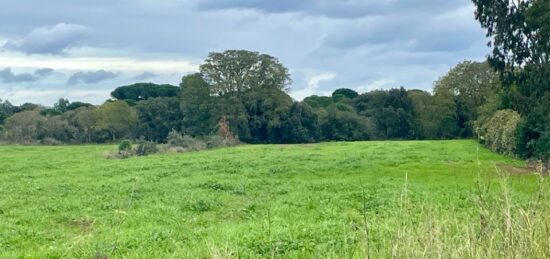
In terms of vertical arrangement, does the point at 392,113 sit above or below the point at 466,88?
below

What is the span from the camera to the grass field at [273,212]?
434 centimetres

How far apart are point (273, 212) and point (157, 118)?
5436 centimetres

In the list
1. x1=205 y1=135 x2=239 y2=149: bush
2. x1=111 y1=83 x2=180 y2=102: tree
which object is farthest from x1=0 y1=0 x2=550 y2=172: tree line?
x1=111 y1=83 x2=180 y2=102: tree

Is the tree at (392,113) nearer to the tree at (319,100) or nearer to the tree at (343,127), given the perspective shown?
the tree at (343,127)

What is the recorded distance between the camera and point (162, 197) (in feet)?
57.2

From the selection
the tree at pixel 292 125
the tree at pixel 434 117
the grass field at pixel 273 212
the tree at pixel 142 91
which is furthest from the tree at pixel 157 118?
the grass field at pixel 273 212

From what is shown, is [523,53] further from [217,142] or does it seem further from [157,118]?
[157,118]

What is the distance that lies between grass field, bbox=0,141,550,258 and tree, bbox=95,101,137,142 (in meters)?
39.7

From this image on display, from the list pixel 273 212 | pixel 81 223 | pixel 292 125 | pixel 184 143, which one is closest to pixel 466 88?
pixel 292 125

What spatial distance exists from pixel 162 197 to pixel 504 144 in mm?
28657

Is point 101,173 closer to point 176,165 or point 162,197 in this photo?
point 176,165

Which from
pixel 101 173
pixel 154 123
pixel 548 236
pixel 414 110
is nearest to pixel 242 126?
pixel 154 123

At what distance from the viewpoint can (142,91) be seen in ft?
306

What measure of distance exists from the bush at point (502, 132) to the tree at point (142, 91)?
56.4 meters
